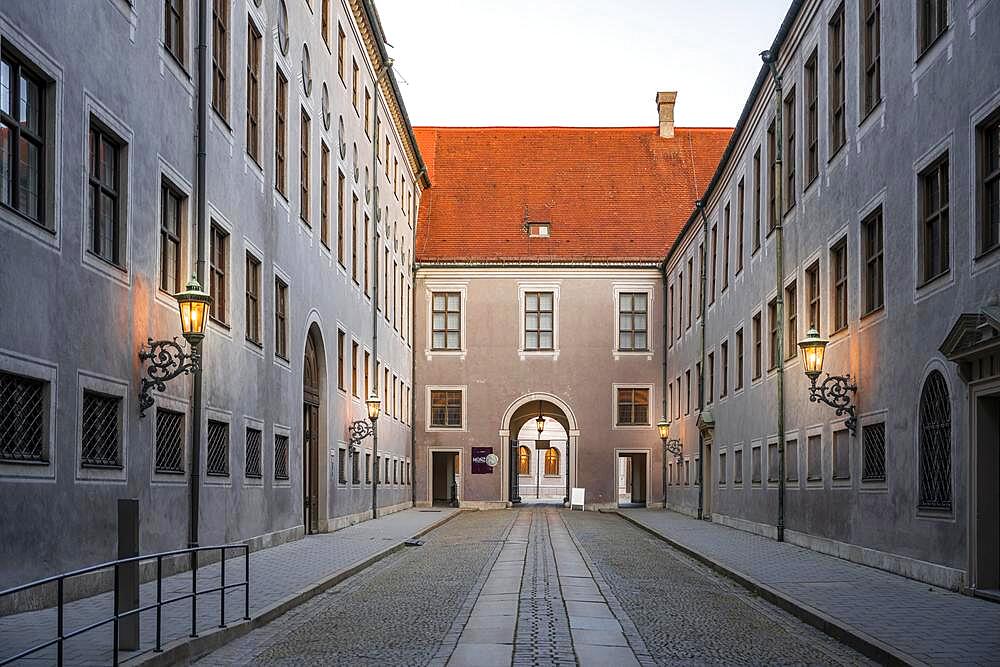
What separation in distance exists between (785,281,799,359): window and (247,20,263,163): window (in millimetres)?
11324

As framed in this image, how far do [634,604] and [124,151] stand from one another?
27.8 feet

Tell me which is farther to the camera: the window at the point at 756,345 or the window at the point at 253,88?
the window at the point at 756,345

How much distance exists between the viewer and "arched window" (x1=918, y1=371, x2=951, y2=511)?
50.6ft

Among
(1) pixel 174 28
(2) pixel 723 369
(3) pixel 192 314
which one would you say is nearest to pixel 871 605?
(3) pixel 192 314

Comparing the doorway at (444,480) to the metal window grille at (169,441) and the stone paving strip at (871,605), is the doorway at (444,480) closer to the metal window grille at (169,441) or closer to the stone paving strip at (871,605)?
the stone paving strip at (871,605)

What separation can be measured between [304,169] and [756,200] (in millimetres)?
11125

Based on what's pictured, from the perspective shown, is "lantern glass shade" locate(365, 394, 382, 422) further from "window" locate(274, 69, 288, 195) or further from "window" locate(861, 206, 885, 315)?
"window" locate(861, 206, 885, 315)

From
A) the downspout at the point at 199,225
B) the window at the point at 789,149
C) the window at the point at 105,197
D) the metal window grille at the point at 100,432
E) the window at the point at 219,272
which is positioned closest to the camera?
the metal window grille at the point at 100,432

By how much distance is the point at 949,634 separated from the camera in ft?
35.9

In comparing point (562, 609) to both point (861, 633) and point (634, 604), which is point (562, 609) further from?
point (861, 633)

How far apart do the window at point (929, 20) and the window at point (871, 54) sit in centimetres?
210

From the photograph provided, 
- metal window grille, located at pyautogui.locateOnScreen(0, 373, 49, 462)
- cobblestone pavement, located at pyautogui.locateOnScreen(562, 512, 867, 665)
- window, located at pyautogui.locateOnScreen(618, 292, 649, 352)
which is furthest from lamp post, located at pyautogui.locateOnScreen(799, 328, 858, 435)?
window, located at pyautogui.locateOnScreen(618, 292, 649, 352)

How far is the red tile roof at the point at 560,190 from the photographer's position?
52188mm

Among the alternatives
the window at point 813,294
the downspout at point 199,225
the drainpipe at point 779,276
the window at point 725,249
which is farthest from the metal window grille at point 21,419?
the window at point 725,249
